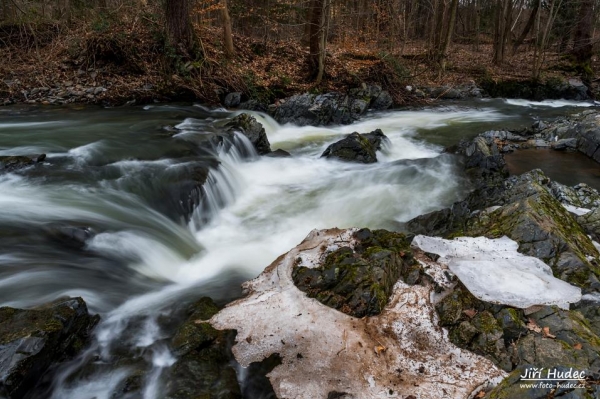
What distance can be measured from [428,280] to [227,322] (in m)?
2.04

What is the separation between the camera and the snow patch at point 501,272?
12.1ft

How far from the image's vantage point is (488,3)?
1216 inches

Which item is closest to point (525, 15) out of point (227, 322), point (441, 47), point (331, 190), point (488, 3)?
point (488, 3)

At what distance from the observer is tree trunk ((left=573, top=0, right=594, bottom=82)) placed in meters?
18.7

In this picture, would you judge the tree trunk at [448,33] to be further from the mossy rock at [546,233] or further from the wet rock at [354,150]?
the mossy rock at [546,233]

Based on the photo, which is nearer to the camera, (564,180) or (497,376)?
(497,376)

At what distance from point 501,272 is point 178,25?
1297 cm

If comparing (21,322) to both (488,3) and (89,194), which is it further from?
(488,3)

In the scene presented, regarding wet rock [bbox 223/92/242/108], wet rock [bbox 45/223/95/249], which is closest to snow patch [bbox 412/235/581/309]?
wet rock [bbox 45/223/95/249]

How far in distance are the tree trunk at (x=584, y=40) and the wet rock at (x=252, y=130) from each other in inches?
660

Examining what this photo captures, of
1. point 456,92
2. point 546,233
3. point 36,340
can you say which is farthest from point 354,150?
point 456,92

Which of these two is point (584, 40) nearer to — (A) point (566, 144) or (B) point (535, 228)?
(A) point (566, 144)

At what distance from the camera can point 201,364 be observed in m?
3.39

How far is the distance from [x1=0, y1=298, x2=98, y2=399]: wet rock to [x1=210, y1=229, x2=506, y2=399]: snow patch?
1198 mm
